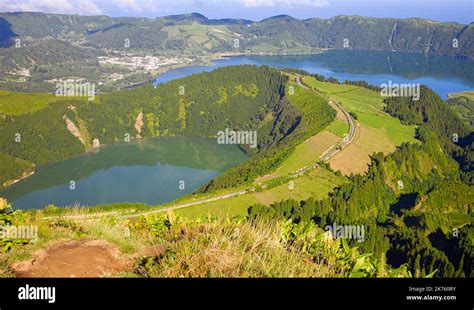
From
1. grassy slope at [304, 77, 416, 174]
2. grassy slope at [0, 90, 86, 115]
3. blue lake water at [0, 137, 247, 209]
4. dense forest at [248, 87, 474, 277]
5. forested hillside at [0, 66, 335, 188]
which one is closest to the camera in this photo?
dense forest at [248, 87, 474, 277]

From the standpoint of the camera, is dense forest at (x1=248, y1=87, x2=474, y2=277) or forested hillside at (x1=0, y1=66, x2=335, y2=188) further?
forested hillside at (x1=0, y1=66, x2=335, y2=188)

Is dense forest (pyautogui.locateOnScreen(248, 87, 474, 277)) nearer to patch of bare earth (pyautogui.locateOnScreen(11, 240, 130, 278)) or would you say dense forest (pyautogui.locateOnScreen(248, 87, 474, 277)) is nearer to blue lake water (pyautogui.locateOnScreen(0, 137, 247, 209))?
patch of bare earth (pyautogui.locateOnScreen(11, 240, 130, 278))

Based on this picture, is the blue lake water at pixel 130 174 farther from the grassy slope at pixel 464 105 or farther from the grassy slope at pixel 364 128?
the grassy slope at pixel 464 105

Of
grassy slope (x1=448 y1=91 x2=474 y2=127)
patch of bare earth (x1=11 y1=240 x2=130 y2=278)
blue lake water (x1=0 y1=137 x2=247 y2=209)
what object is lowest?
blue lake water (x1=0 y1=137 x2=247 y2=209)

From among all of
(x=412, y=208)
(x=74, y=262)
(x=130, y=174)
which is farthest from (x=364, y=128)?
(x=74, y=262)

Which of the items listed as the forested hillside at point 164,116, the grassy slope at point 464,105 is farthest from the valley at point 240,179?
the grassy slope at point 464,105

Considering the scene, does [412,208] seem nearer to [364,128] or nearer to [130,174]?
[364,128]

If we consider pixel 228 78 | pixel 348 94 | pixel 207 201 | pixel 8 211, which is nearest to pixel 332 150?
pixel 207 201

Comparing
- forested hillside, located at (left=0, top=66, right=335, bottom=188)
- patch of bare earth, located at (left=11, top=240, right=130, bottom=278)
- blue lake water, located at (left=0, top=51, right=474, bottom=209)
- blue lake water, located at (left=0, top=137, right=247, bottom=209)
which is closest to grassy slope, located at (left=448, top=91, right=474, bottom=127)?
forested hillside, located at (left=0, top=66, right=335, bottom=188)
